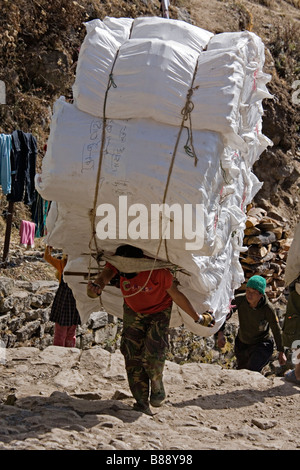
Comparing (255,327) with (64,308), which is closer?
(255,327)

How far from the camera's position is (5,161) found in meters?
8.93

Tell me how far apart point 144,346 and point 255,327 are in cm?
197

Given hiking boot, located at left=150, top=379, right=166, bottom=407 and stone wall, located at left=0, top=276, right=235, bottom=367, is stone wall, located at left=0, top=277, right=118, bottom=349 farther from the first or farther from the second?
hiking boot, located at left=150, top=379, right=166, bottom=407

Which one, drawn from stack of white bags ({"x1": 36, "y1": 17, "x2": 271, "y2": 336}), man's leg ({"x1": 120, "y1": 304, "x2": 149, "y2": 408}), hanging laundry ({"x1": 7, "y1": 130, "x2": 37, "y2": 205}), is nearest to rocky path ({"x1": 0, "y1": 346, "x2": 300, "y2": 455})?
man's leg ({"x1": 120, "y1": 304, "x2": 149, "y2": 408})

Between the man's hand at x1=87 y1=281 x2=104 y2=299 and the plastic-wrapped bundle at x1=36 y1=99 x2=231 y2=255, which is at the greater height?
the plastic-wrapped bundle at x1=36 y1=99 x2=231 y2=255

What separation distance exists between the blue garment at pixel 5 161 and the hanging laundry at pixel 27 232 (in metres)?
0.97

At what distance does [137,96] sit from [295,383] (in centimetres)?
351

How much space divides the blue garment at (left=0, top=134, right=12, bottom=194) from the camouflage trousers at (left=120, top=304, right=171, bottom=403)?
4.24 m


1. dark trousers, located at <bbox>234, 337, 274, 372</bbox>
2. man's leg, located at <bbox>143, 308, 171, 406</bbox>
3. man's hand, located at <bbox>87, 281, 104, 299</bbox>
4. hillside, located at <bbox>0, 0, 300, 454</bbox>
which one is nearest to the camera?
hillside, located at <bbox>0, 0, 300, 454</bbox>

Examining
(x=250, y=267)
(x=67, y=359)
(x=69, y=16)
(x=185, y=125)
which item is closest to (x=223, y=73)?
(x=185, y=125)

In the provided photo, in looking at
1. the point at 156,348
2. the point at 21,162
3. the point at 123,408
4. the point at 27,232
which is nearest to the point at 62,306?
the point at 123,408

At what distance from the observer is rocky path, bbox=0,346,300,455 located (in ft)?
14.8

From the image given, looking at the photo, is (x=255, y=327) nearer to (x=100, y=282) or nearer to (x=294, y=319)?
(x=294, y=319)

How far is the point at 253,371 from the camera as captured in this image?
7.00 metres
